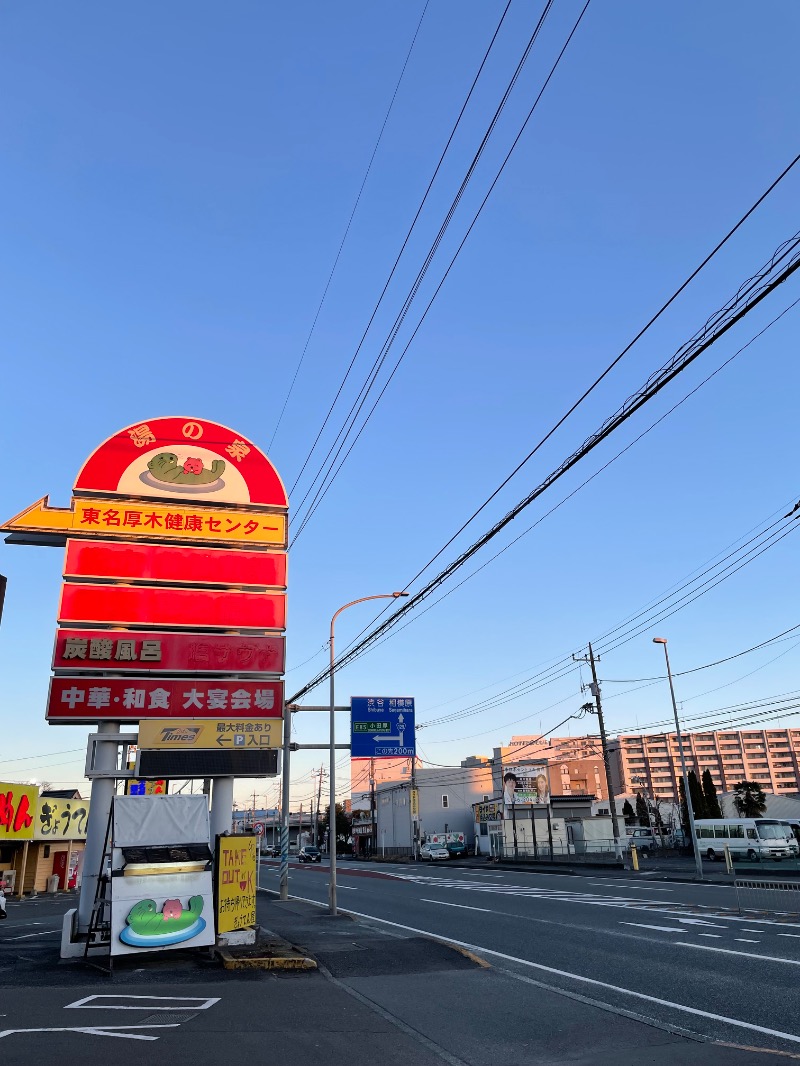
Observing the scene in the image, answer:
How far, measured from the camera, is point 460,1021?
9.36 meters

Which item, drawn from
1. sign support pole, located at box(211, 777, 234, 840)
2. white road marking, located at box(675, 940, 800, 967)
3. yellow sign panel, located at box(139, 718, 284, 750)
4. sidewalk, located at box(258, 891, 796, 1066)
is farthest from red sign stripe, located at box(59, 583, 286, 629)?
white road marking, located at box(675, 940, 800, 967)

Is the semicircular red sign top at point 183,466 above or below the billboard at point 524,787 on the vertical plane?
above

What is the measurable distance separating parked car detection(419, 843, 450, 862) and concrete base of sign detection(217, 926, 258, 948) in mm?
59779

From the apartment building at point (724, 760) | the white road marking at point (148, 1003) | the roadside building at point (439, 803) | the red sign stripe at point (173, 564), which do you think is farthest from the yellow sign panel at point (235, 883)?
the apartment building at point (724, 760)

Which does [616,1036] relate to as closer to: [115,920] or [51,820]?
[115,920]

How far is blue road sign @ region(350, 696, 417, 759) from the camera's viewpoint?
2500cm

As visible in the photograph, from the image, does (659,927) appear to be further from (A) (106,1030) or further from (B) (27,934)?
(B) (27,934)

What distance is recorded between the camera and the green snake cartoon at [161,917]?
1369 centimetres

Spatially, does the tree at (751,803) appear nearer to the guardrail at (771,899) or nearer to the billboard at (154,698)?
the guardrail at (771,899)

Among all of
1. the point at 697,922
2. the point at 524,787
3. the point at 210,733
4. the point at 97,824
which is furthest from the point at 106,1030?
the point at 524,787

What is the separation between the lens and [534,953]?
14906 mm

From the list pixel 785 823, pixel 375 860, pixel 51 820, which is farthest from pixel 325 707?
pixel 375 860

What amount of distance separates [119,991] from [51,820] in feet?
122

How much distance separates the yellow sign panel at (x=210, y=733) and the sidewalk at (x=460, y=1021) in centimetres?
456
